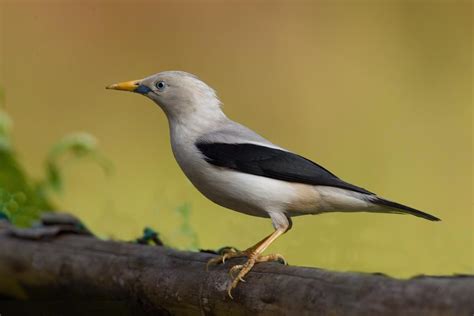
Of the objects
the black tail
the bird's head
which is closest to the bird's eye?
the bird's head

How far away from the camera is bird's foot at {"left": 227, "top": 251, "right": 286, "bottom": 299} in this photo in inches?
95.5

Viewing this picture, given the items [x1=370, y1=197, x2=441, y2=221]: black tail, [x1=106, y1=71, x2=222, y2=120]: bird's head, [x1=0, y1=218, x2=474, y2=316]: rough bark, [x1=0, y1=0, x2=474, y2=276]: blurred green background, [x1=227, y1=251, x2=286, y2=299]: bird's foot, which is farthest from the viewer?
[x1=0, y1=0, x2=474, y2=276]: blurred green background

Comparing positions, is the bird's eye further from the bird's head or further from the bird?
the bird

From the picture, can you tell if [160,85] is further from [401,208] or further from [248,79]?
[248,79]

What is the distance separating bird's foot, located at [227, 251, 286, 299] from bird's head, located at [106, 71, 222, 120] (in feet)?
1.80

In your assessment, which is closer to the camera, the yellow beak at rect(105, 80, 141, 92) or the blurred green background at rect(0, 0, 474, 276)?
the yellow beak at rect(105, 80, 141, 92)

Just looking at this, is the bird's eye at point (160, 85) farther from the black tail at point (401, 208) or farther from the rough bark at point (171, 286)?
the black tail at point (401, 208)

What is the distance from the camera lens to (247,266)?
2.49 m

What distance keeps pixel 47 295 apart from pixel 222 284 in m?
1.03

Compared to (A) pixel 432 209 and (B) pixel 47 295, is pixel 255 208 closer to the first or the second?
(B) pixel 47 295

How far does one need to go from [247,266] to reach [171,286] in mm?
277

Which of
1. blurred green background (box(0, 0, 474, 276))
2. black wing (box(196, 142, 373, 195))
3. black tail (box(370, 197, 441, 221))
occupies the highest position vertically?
blurred green background (box(0, 0, 474, 276))

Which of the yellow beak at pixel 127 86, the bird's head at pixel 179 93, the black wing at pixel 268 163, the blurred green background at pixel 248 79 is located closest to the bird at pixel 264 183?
the black wing at pixel 268 163

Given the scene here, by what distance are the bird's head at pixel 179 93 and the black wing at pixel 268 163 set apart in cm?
20
